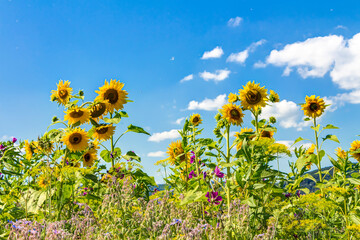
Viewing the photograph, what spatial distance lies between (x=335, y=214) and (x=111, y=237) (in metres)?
2.91

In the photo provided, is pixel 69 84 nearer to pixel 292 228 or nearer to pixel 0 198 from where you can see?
pixel 0 198

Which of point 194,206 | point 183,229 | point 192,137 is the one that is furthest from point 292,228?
point 192,137

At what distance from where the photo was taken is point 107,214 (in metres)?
2.69

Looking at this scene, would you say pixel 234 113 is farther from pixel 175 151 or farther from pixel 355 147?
pixel 355 147

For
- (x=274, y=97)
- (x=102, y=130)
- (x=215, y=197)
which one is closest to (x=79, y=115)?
(x=102, y=130)

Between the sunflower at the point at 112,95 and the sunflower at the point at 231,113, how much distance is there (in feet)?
4.38

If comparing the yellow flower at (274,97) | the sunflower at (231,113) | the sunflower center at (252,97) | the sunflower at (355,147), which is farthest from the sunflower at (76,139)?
the sunflower at (355,147)

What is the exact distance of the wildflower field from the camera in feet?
8.93

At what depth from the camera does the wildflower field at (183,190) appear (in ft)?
8.93

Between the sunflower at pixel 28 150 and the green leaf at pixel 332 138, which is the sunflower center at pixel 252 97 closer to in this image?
→ the green leaf at pixel 332 138

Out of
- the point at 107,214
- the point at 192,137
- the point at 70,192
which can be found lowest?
the point at 107,214

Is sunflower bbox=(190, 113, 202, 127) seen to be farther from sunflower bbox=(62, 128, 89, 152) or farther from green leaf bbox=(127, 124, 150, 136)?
sunflower bbox=(62, 128, 89, 152)

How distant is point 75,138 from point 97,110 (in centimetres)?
43

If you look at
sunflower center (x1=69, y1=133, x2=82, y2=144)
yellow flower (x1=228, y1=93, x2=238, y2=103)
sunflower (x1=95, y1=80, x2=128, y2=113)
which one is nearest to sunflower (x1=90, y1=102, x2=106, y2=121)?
sunflower (x1=95, y1=80, x2=128, y2=113)
